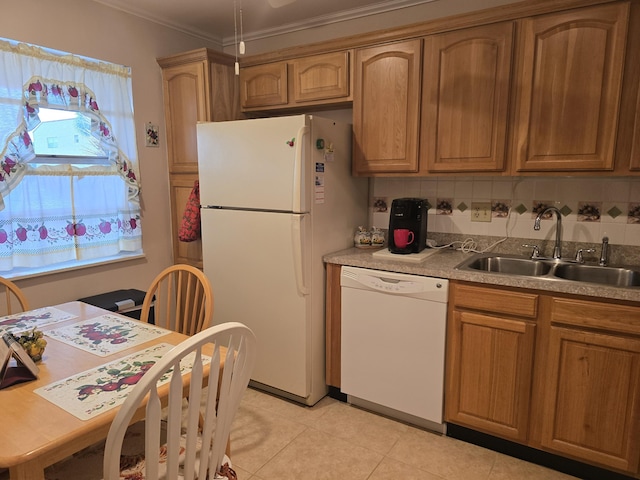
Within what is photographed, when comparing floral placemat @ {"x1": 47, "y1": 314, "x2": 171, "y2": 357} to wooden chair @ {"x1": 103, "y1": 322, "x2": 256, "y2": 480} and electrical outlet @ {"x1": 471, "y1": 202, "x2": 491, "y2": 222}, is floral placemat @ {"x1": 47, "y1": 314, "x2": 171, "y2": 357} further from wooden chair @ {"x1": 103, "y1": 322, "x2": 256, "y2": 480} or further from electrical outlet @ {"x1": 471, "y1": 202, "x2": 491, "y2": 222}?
electrical outlet @ {"x1": 471, "y1": 202, "x2": 491, "y2": 222}

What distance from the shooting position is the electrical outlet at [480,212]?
2.55 m

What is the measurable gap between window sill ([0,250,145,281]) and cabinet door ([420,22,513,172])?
210 centimetres

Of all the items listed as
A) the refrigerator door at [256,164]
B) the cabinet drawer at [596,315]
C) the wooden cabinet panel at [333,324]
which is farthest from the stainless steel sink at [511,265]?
the refrigerator door at [256,164]

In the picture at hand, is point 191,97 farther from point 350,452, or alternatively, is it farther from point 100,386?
point 350,452

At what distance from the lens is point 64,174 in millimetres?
2596

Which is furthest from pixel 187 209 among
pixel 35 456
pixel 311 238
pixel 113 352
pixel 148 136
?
pixel 35 456

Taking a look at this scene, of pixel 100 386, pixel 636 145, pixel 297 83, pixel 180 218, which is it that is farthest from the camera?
pixel 180 218

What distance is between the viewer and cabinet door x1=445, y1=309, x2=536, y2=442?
6.48 feet

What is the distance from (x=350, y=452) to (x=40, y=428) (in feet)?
4.88

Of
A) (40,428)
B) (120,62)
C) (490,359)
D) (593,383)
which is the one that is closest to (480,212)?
(490,359)

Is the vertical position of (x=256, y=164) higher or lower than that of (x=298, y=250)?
higher

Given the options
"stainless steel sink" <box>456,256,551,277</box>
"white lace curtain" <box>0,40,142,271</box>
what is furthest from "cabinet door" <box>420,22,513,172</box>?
"white lace curtain" <box>0,40,142,271</box>

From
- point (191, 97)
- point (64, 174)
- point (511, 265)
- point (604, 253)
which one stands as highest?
point (191, 97)

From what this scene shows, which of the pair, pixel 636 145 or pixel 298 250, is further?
pixel 298 250
